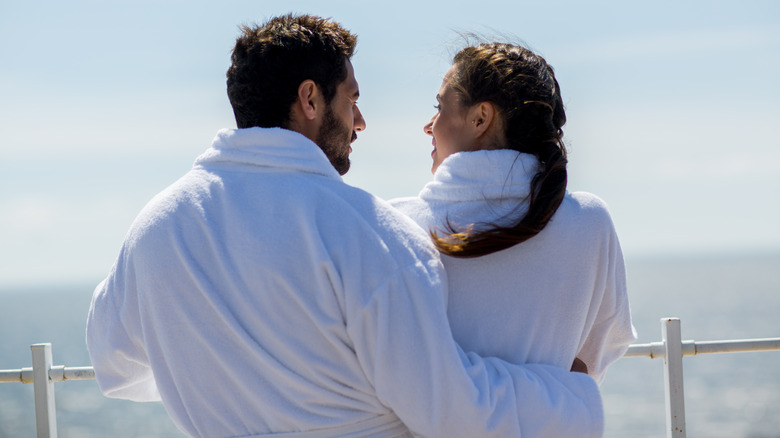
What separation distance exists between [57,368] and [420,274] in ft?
5.90

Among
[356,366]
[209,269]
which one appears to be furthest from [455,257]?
[209,269]

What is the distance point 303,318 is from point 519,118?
643 millimetres

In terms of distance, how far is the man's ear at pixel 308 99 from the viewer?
64.5 inches

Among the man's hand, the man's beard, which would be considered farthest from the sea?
the man's beard

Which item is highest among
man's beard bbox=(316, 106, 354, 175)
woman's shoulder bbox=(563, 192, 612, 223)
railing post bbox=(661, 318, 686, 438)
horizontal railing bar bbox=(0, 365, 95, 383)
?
man's beard bbox=(316, 106, 354, 175)

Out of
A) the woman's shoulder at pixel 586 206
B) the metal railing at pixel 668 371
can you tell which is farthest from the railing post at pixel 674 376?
the woman's shoulder at pixel 586 206

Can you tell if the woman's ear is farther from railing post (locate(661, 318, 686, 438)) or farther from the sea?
the sea

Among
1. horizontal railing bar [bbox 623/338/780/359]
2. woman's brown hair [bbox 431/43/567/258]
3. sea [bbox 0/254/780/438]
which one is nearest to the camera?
woman's brown hair [bbox 431/43/567/258]

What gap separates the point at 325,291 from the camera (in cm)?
144

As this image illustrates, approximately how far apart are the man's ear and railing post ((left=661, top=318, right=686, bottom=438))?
1.60 m

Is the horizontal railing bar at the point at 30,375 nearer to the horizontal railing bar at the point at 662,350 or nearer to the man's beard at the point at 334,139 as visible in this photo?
the horizontal railing bar at the point at 662,350

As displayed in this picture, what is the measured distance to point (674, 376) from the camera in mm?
2762

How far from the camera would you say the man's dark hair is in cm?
162

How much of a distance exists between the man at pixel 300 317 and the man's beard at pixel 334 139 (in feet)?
0.40
